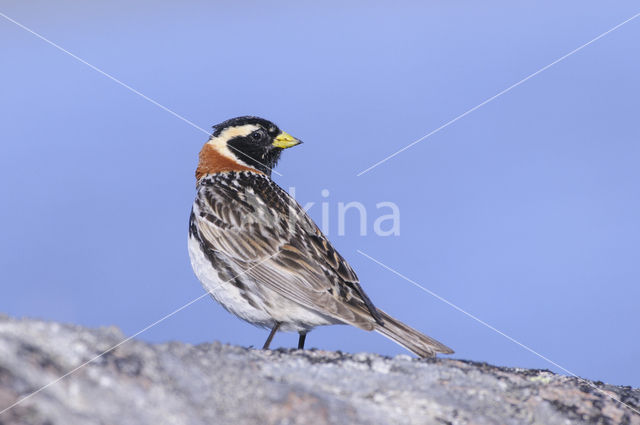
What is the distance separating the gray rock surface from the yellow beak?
4.87 meters

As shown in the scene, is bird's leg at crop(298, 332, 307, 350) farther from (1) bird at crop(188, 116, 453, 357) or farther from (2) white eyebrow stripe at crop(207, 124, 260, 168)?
(2) white eyebrow stripe at crop(207, 124, 260, 168)

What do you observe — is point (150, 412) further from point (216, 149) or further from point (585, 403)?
point (216, 149)

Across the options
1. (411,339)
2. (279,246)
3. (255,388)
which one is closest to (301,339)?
(279,246)

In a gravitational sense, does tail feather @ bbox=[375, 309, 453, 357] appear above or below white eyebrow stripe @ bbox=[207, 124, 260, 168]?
below

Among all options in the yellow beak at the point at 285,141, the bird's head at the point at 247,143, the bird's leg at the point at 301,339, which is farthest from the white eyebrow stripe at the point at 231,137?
the bird's leg at the point at 301,339

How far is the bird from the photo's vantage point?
6.91 m

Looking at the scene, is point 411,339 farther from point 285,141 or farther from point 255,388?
point 285,141

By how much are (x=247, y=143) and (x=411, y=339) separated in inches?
158

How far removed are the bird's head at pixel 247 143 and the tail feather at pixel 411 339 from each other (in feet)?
11.1

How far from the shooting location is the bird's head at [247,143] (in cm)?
950

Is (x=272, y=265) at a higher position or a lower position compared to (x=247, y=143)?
lower

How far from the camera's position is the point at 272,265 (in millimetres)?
7305

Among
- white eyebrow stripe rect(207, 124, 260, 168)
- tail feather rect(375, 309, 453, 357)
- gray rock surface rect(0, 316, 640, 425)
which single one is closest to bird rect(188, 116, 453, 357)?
tail feather rect(375, 309, 453, 357)

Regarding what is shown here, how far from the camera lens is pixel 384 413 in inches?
156
